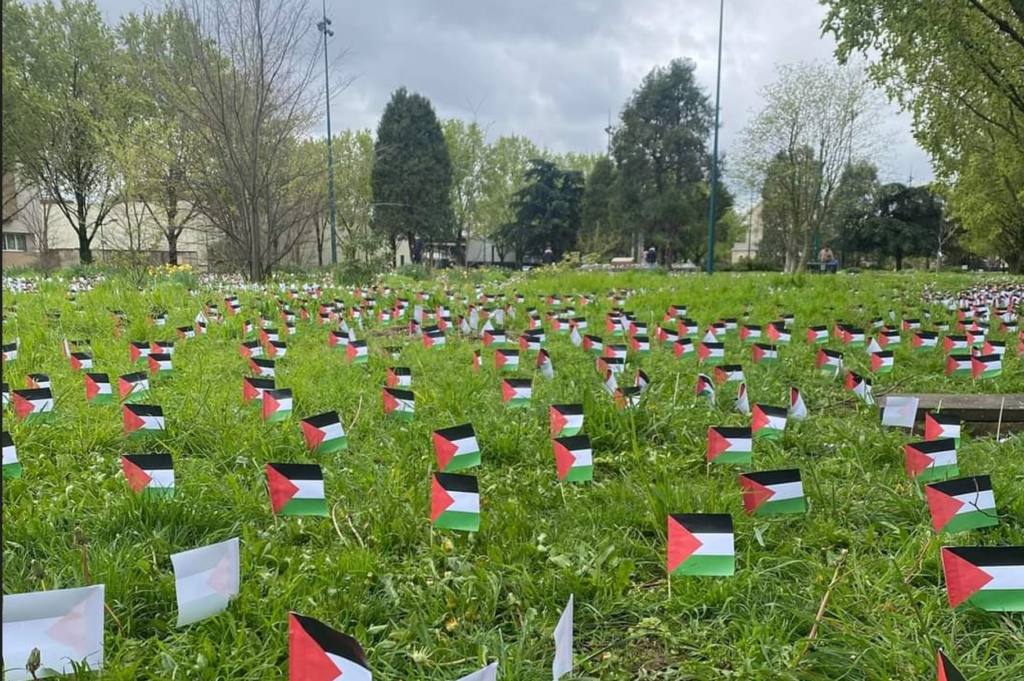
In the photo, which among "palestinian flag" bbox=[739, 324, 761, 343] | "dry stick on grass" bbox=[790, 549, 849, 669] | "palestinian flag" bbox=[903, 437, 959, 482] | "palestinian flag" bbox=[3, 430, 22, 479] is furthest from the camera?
"palestinian flag" bbox=[739, 324, 761, 343]

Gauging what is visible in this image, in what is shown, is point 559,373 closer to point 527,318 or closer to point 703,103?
point 527,318

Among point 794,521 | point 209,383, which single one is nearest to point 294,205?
point 209,383

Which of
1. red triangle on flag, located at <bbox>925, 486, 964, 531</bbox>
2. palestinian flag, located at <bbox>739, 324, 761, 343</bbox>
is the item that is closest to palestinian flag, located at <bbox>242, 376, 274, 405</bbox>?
red triangle on flag, located at <bbox>925, 486, 964, 531</bbox>

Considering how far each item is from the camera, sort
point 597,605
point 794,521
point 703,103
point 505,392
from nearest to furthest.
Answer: point 597,605
point 794,521
point 505,392
point 703,103

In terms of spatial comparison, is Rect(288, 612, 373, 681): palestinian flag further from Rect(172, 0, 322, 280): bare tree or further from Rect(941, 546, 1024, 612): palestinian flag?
Rect(172, 0, 322, 280): bare tree

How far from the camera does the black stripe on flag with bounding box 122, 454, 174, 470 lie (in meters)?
2.10

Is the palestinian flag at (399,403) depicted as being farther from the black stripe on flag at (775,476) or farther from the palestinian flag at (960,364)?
the palestinian flag at (960,364)

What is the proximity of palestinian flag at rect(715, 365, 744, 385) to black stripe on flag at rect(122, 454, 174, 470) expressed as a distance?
2.81 meters

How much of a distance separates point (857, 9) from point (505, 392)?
21.8 ft

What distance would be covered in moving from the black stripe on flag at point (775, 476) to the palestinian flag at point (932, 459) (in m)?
0.62

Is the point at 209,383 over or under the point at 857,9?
under

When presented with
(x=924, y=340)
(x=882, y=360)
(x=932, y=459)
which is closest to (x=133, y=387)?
(x=932, y=459)

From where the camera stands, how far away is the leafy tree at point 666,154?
3372cm

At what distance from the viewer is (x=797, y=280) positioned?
33.6ft
